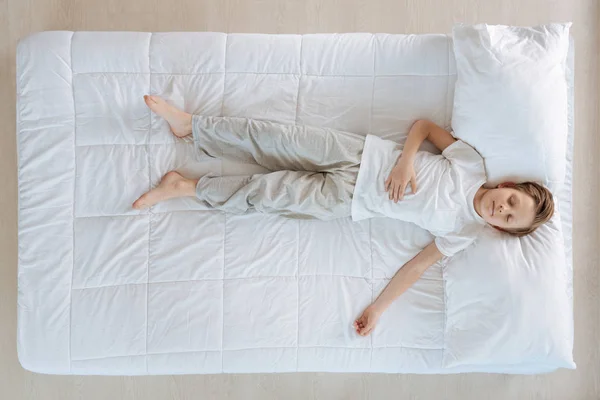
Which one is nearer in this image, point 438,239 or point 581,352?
point 438,239

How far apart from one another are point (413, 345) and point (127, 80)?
113cm

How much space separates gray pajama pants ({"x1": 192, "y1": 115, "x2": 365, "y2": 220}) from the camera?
52.9 inches

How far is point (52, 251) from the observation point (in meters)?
1.37

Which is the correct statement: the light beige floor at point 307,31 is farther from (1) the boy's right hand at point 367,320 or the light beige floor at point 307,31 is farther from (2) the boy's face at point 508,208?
(2) the boy's face at point 508,208

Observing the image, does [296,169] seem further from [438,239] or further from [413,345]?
[413,345]

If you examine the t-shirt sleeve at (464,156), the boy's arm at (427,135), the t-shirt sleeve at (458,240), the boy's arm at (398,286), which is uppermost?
the boy's arm at (427,135)

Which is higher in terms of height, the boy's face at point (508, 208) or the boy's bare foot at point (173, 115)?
the boy's bare foot at point (173, 115)

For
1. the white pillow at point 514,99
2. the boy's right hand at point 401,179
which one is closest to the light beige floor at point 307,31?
the white pillow at point 514,99

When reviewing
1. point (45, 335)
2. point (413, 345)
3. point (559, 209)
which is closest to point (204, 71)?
A: point (45, 335)

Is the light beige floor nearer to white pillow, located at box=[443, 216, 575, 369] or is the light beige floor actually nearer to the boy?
white pillow, located at box=[443, 216, 575, 369]

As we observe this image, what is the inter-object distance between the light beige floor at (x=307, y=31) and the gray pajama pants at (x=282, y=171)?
51 centimetres

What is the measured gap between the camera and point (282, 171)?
4.54ft

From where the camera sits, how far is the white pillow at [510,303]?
51.9 inches

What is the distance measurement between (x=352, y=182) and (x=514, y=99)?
1.60 feet
